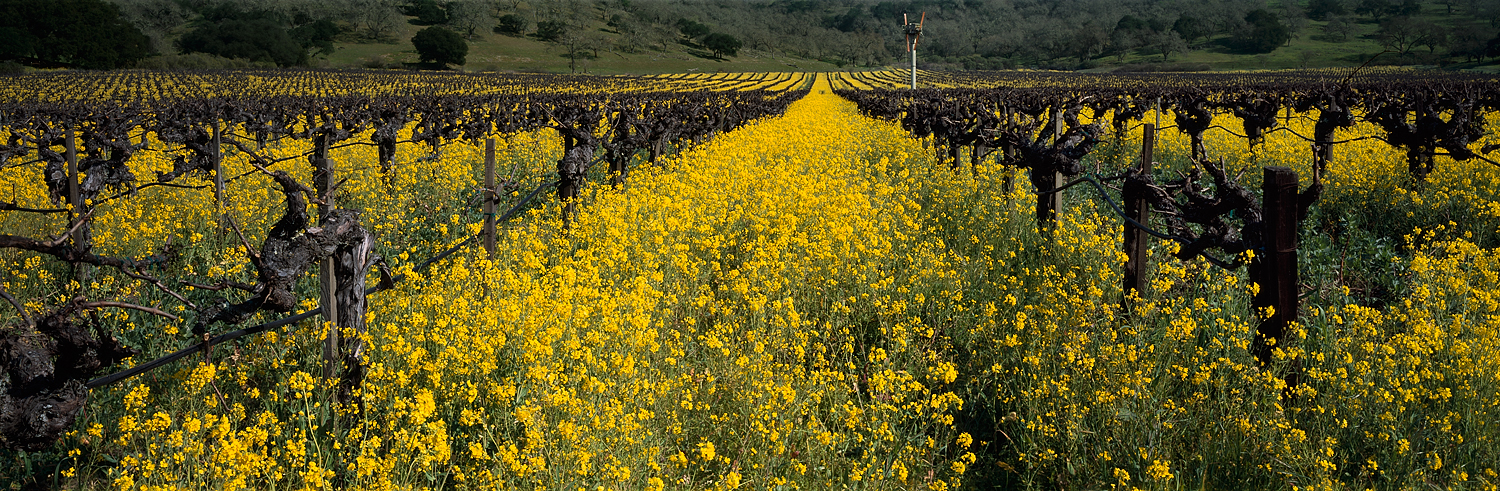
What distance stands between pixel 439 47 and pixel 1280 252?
98225 millimetres

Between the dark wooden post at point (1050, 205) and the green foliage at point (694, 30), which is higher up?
the green foliage at point (694, 30)

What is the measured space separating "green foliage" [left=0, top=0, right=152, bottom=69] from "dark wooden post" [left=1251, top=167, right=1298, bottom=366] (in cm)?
8759

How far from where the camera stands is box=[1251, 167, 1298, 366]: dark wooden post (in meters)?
4.04

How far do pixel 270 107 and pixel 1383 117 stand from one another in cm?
2659

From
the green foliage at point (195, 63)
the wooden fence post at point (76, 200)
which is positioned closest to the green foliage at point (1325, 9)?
the green foliage at point (195, 63)

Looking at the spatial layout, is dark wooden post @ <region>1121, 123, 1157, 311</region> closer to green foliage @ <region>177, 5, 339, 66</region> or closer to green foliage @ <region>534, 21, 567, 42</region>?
green foliage @ <region>177, 5, 339, 66</region>

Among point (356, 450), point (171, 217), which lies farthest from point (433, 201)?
point (356, 450)

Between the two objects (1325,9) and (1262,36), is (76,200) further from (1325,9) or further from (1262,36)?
(1325,9)

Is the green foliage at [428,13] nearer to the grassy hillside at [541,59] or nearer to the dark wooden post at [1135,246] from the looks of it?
the grassy hillside at [541,59]

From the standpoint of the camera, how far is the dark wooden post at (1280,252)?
159 inches

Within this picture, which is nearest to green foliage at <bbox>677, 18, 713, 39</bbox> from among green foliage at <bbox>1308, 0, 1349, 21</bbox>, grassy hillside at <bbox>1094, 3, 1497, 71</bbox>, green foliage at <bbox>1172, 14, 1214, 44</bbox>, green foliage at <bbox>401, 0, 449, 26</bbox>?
green foliage at <bbox>401, 0, 449, 26</bbox>

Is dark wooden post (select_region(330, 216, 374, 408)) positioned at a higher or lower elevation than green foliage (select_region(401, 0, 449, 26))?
lower

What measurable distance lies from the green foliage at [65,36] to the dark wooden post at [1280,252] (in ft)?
287

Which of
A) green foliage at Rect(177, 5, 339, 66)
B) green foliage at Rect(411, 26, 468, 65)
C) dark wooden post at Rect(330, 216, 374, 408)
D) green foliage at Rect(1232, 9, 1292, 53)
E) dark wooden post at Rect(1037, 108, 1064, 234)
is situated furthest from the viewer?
green foliage at Rect(1232, 9, 1292, 53)
